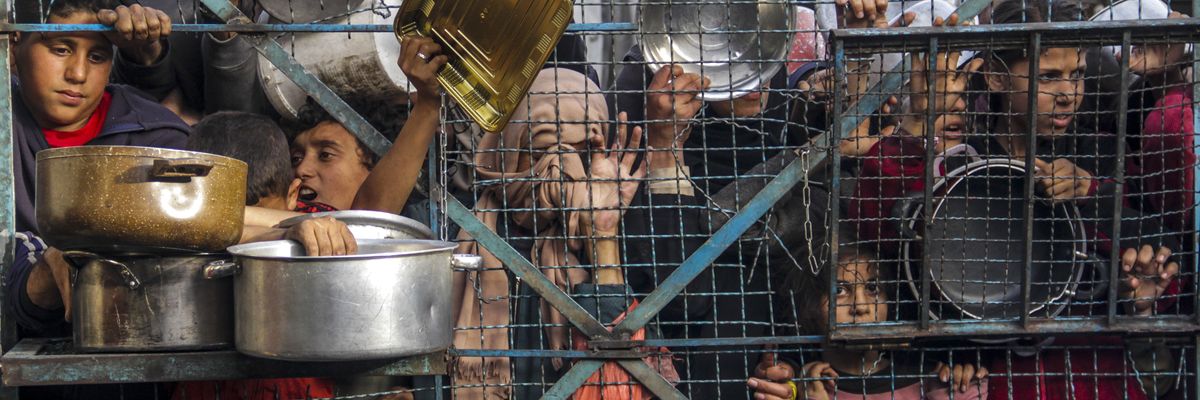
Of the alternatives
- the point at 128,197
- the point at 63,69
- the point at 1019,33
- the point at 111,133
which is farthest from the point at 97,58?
the point at 1019,33

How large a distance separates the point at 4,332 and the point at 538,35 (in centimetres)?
147

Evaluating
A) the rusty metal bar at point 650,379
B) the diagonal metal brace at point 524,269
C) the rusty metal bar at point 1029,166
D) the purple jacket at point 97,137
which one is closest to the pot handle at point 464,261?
the diagonal metal brace at point 524,269

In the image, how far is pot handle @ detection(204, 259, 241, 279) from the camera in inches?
107

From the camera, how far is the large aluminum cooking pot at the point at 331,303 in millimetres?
2648

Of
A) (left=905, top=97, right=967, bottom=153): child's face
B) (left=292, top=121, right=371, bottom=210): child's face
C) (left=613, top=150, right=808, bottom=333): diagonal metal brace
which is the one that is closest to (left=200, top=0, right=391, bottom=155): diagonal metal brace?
(left=292, top=121, right=371, bottom=210): child's face

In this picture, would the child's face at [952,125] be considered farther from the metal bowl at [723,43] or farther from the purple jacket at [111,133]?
the purple jacket at [111,133]

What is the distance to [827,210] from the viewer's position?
3193mm

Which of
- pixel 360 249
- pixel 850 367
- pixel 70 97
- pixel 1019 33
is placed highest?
pixel 1019 33

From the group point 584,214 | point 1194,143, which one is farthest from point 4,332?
point 1194,143

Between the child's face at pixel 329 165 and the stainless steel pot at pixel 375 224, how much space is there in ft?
2.88

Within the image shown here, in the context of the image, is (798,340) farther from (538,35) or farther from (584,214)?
(538,35)

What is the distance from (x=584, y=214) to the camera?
132 inches

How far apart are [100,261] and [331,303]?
558mm

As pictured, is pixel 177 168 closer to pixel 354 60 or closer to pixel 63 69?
pixel 63 69
